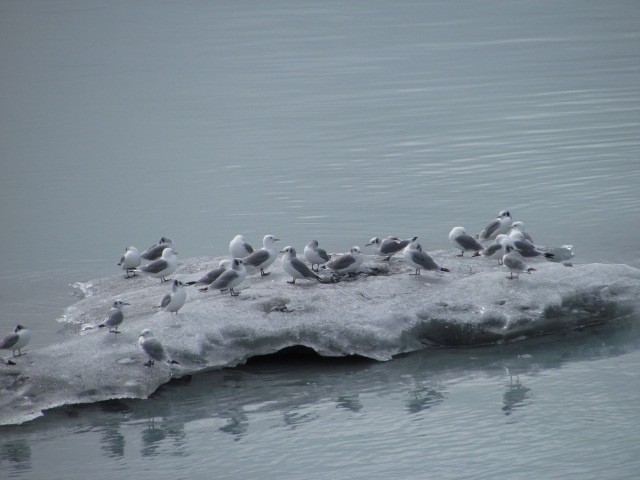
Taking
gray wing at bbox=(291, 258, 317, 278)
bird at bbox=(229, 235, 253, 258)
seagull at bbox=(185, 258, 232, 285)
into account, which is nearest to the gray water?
gray wing at bbox=(291, 258, 317, 278)

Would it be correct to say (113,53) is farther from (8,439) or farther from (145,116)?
(8,439)

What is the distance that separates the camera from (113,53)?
171 feet

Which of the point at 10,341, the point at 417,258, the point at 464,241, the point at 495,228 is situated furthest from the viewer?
the point at 495,228

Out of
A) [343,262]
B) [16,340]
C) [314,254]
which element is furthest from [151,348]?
[343,262]

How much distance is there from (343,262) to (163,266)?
119 inches

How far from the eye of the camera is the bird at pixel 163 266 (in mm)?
17141

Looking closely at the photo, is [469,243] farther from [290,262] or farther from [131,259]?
[131,259]

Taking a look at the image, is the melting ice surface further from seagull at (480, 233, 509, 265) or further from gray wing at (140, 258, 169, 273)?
gray wing at (140, 258, 169, 273)

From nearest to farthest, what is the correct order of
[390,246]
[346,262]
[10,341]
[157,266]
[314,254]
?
[10,341] → [346,262] → [314,254] → [390,246] → [157,266]

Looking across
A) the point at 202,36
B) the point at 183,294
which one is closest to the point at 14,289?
the point at 183,294

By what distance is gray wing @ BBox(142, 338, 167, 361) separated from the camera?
1413 cm

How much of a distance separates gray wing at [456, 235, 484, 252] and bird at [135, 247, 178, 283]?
184 inches

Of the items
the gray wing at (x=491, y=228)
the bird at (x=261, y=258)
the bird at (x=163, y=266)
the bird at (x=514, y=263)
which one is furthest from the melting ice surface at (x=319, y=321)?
the gray wing at (x=491, y=228)

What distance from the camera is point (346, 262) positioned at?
53.6 feet
